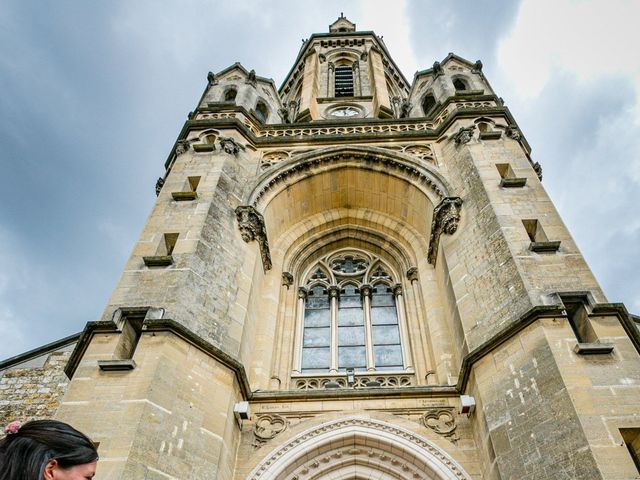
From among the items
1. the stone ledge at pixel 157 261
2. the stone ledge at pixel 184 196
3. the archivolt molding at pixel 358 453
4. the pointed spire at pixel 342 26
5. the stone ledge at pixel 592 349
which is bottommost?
the archivolt molding at pixel 358 453

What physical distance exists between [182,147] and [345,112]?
8.29m

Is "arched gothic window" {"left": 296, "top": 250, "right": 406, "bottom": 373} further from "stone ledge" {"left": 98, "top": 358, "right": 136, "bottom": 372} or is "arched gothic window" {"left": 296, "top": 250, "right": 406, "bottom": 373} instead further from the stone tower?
"stone ledge" {"left": 98, "top": 358, "right": 136, "bottom": 372}

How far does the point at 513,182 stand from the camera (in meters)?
10.5

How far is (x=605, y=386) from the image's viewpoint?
21.3 feet

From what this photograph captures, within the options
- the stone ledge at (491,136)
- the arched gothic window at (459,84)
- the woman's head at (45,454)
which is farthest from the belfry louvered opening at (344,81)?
the woman's head at (45,454)

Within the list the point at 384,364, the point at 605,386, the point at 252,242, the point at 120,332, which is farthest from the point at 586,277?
the point at 120,332

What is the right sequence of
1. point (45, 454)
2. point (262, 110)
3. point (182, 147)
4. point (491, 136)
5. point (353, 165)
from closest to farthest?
1. point (45, 454)
2. point (491, 136)
3. point (182, 147)
4. point (353, 165)
5. point (262, 110)

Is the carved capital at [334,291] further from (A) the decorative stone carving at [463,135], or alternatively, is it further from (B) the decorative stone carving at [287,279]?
(A) the decorative stone carving at [463,135]

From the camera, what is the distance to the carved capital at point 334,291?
1184 cm

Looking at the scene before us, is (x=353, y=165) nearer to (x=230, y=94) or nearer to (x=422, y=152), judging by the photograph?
(x=422, y=152)

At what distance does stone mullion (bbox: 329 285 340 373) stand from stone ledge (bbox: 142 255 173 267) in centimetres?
350

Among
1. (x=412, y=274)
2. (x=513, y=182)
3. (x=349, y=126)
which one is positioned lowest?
(x=412, y=274)

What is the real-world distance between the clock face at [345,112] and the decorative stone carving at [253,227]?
9375 mm

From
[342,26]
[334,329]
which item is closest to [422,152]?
[334,329]
